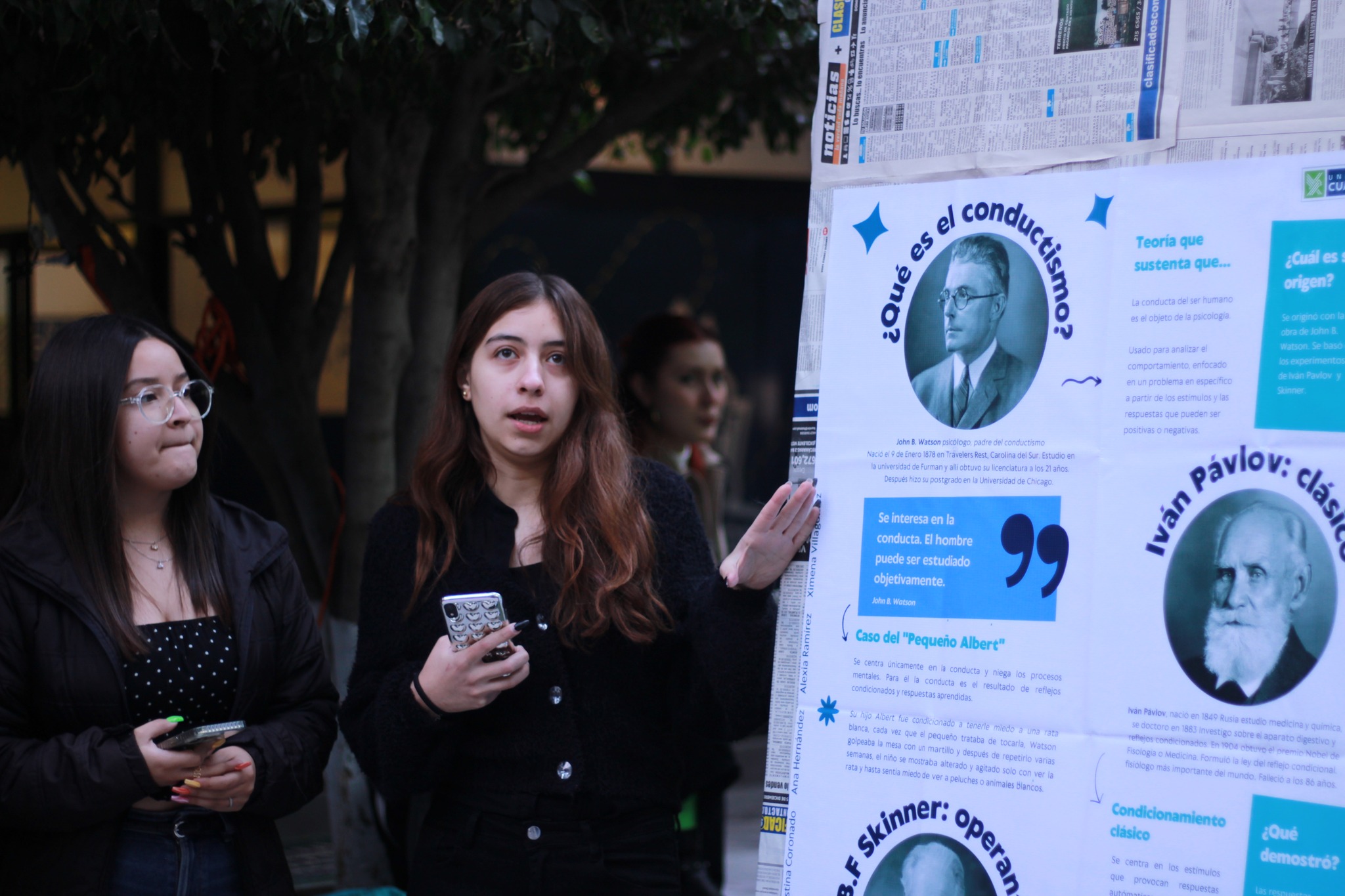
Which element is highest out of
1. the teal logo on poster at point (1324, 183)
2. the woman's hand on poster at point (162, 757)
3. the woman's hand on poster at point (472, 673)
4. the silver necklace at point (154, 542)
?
the teal logo on poster at point (1324, 183)

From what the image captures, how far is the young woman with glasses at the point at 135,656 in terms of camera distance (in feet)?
6.92

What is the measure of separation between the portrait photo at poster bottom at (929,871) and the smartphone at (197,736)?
43.8 inches

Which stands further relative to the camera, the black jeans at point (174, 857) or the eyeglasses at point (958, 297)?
the black jeans at point (174, 857)

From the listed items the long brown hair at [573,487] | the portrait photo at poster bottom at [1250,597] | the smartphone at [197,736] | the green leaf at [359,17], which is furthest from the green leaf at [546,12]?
the portrait photo at poster bottom at [1250,597]

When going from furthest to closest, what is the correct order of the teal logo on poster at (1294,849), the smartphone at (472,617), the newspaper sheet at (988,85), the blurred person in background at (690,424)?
1. the blurred person in background at (690,424)
2. the smartphone at (472,617)
3. the newspaper sheet at (988,85)
4. the teal logo on poster at (1294,849)

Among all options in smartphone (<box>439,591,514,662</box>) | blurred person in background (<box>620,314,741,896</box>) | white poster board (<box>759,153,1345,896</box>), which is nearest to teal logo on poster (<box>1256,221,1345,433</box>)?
white poster board (<box>759,153,1345,896</box>)

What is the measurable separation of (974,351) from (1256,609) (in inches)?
20.4

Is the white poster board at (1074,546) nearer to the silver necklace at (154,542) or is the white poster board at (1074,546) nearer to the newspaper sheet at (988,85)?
the newspaper sheet at (988,85)

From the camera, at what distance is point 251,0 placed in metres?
2.27

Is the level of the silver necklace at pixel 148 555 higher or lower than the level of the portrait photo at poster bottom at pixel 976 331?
lower

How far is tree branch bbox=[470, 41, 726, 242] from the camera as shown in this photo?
3.47m

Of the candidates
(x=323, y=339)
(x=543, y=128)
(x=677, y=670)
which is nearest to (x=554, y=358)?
(x=677, y=670)

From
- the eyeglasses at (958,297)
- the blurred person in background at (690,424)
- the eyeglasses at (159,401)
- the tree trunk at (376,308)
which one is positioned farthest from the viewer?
the blurred person in background at (690,424)

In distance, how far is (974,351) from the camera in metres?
1.82
